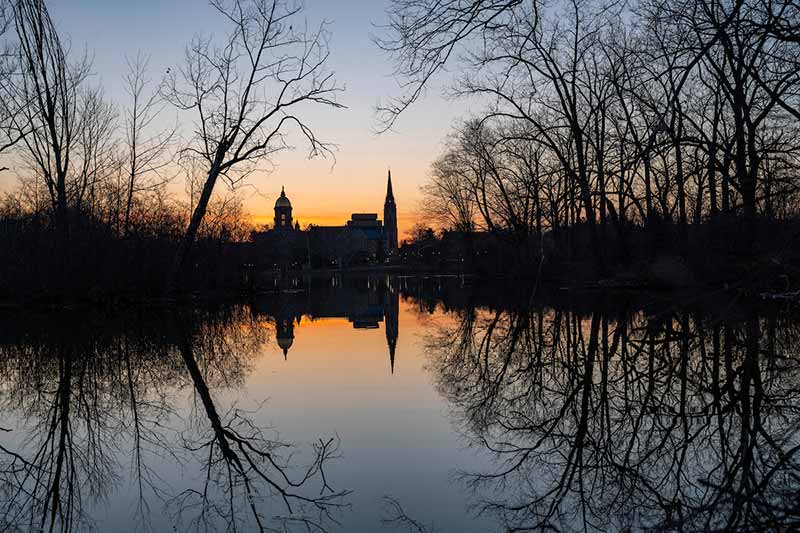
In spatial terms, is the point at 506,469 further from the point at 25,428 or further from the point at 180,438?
the point at 25,428

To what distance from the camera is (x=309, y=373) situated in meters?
8.55

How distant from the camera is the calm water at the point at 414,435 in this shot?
3.58m

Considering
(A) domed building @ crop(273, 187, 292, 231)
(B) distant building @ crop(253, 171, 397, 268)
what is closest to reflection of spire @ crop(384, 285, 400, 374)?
(B) distant building @ crop(253, 171, 397, 268)

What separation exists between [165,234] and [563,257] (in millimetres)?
22554

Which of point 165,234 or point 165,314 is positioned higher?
point 165,234

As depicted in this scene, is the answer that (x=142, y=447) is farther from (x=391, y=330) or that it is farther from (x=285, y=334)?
(x=391, y=330)

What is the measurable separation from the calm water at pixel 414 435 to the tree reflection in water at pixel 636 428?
2 cm

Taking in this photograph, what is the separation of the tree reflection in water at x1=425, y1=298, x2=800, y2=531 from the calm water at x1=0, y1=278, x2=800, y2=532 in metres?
0.02

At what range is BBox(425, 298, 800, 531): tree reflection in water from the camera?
3.48 metres

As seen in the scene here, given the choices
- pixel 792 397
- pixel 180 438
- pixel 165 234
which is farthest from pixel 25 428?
pixel 165 234

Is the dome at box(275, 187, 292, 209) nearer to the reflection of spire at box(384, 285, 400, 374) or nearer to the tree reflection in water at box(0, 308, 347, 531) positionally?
the reflection of spire at box(384, 285, 400, 374)

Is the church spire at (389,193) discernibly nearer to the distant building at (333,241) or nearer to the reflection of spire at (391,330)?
the distant building at (333,241)

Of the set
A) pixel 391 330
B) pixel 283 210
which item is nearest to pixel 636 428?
pixel 391 330

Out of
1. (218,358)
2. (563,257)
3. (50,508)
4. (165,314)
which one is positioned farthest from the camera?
(563,257)
